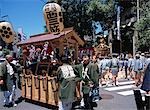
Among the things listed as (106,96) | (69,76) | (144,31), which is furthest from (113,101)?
(144,31)

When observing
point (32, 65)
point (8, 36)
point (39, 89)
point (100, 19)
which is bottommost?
point (39, 89)

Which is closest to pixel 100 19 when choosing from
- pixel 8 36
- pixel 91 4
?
pixel 91 4

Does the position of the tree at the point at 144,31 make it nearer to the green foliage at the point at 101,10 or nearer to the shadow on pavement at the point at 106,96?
the green foliage at the point at 101,10

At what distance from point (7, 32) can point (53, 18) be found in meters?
4.70

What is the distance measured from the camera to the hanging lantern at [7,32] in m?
15.6

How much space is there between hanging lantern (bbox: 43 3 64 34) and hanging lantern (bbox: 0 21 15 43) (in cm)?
408

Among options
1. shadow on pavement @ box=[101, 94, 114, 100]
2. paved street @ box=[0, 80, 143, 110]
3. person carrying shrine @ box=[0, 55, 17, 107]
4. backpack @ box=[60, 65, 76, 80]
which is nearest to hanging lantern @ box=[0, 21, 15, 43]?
paved street @ box=[0, 80, 143, 110]

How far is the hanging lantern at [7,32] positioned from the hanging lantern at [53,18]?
4083mm

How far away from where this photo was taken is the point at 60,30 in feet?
38.2

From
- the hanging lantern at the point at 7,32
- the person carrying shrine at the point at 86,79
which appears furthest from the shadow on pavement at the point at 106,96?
the hanging lantern at the point at 7,32

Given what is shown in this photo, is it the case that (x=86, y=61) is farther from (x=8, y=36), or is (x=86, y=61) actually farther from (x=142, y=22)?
(x=142, y=22)

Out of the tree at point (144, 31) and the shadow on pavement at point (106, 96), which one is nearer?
the shadow on pavement at point (106, 96)

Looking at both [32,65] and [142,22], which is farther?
[142,22]

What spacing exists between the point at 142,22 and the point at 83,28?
1059cm
